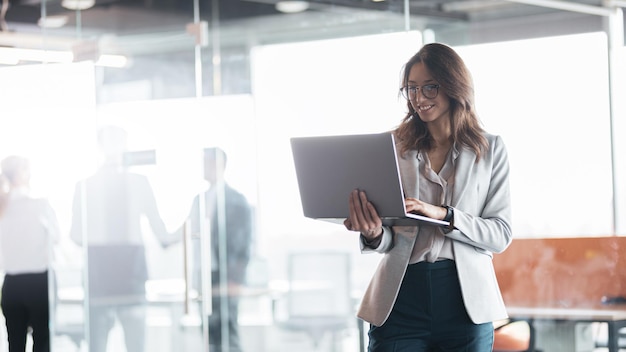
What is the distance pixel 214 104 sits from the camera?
4.49 meters

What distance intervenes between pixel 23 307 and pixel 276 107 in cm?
167

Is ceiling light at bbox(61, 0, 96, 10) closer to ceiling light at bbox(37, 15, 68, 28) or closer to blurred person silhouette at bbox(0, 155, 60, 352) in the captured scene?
ceiling light at bbox(37, 15, 68, 28)

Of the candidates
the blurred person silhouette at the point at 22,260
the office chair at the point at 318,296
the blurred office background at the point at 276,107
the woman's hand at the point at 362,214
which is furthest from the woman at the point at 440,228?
the blurred person silhouette at the point at 22,260

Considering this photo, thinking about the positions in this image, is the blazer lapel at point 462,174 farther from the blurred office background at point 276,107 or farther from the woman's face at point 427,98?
the blurred office background at point 276,107

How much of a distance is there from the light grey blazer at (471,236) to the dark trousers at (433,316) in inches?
1.0

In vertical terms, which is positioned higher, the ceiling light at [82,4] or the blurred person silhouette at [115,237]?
the ceiling light at [82,4]

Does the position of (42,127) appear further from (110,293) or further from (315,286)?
(315,286)

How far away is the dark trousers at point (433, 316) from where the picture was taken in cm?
232

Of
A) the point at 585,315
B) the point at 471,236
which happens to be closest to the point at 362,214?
the point at 471,236

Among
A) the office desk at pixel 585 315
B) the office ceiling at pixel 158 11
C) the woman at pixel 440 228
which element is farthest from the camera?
the office ceiling at pixel 158 11

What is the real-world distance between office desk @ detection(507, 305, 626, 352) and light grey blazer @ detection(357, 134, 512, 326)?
3.47ft

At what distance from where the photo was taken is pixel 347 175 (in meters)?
2.29

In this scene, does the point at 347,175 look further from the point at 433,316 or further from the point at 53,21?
the point at 53,21

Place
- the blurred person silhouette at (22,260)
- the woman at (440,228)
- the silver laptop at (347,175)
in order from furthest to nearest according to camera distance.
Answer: the blurred person silhouette at (22,260) < the woman at (440,228) < the silver laptop at (347,175)
